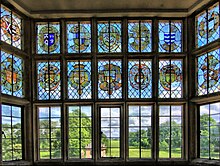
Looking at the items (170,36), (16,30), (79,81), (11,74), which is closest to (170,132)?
(170,36)

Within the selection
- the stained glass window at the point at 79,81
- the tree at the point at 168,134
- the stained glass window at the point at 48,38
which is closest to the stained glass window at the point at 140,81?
the tree at the point at 168,134

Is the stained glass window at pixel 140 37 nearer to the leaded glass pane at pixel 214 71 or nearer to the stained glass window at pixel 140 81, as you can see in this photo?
the stained glass window at pixel 140 81

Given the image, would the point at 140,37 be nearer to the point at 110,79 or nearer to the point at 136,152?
the point at 110,79

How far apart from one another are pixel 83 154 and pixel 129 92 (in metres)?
1.40

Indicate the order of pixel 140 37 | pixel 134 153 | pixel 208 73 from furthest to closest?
pixel 140 37 → pixel 134 153 → pixel 208 73

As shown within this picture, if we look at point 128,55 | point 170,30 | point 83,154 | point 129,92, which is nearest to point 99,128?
point 83,154

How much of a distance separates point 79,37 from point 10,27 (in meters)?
1.21

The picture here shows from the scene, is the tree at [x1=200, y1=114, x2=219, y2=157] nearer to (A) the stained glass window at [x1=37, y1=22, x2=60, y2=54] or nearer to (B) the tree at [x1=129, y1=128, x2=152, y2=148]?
(B) the tree at [x1=129, y1=128, x2=152, y2=148]

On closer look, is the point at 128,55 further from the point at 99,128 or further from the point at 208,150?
the point at 208,150

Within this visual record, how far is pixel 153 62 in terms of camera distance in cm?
487

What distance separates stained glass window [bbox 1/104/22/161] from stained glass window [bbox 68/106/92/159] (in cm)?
88

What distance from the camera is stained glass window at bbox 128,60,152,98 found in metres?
4.87

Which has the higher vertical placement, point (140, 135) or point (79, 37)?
point (79, 37)

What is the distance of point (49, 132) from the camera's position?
486cm
